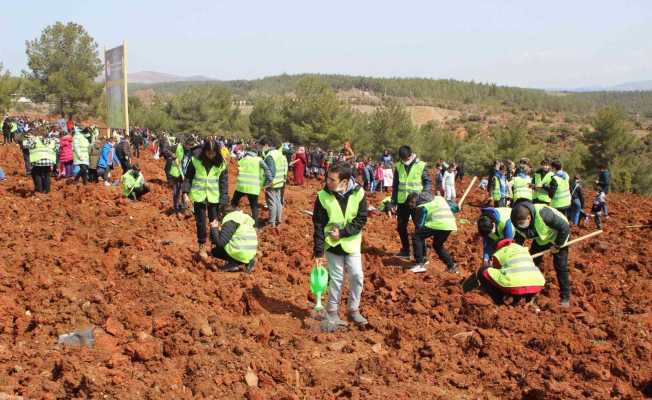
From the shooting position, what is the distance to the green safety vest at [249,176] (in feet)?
28.3

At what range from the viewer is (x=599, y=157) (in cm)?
4056

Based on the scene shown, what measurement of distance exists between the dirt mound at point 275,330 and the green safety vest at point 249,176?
875 millimetres

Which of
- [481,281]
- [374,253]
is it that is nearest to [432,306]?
[481,281]

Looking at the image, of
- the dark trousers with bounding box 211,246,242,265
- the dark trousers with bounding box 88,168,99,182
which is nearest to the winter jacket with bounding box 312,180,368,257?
the dark trousers with bounding box 211,246,242,265

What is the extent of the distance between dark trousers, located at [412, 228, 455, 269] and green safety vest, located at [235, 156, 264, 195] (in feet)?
8.79

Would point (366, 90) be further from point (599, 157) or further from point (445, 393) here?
point (445, 393)

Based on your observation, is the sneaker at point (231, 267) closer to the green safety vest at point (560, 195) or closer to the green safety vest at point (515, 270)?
the green safety vest at point (515, 270)

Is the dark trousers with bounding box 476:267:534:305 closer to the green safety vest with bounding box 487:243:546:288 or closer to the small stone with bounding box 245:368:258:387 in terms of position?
the green safety vest with bounding box 487:243:546:288

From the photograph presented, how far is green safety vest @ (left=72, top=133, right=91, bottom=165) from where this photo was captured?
11.7 m

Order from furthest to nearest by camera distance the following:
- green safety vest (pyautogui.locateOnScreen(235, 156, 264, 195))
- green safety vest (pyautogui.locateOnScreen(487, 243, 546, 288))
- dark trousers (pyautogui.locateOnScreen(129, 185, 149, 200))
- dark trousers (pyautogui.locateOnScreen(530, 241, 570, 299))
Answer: dark trousers (pyautogui.locateOnScreen(129, 185, 149, 200)) → green safety vest (pyautogui.locateOnScreen(235, 156, 264, 195)) → dark trousers (pyautogui.locateOnScreen(530, 241, 570, 299)) → green safety vest (pyautogui.locateOnScreen(487, 243, 546, 288))

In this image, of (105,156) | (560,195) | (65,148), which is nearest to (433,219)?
(560,195)

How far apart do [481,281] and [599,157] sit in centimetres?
3926

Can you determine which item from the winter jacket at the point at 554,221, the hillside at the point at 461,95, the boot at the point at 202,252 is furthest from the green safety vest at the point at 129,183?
the hillside at the point at 461,95

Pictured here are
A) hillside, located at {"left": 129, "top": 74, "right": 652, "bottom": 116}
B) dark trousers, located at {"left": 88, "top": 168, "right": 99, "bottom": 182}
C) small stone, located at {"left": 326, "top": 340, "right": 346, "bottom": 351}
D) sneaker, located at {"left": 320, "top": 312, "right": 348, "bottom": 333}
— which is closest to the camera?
small stone, located at {"left": 326, "top": 340, "right": 346, "bottom": 351}
